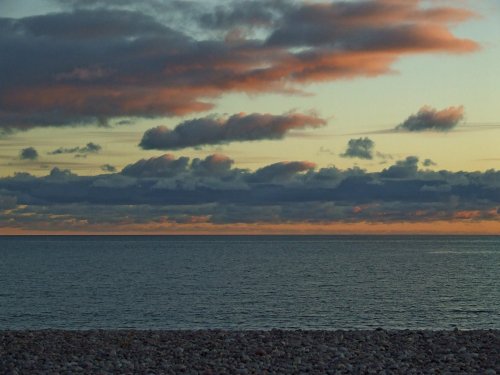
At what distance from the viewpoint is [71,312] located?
56031 mm

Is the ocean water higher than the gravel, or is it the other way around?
the gravel

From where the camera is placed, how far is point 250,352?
987 inches

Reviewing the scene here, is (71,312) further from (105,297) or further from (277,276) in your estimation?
(277,276)

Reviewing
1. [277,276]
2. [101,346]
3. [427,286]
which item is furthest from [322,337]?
[277,276]

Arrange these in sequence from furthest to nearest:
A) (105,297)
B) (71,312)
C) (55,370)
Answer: (105,297) < (71,312) < (55,370)

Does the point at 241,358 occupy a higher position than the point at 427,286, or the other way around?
the point at 241,358

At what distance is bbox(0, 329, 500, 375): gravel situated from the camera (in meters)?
22.6

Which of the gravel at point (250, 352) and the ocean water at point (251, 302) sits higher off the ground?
the gravel at point (250, 352)

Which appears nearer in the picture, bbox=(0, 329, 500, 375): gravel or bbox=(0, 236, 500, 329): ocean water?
bbox=(0, 329, 500, 375): gravel

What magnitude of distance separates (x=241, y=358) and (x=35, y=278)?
7674cm

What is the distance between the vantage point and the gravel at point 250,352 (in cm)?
2259

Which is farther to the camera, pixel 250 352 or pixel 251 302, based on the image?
pixel 251 302

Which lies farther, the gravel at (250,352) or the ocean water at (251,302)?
the ocean water at (251,302)

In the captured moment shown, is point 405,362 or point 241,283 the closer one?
point 405,362
